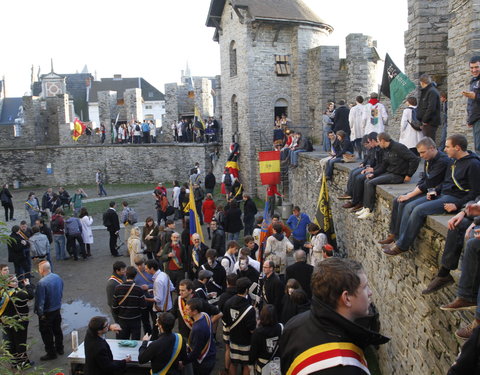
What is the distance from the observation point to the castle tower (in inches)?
843

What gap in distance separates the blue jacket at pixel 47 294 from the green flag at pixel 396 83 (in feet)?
21.9

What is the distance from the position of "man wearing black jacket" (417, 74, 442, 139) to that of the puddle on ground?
731cm

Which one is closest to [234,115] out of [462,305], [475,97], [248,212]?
[248,212]

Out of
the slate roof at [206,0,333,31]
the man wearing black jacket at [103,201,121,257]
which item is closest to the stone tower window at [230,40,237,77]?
the slate roof at [206,0,333,31]

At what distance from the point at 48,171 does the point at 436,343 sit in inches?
1246

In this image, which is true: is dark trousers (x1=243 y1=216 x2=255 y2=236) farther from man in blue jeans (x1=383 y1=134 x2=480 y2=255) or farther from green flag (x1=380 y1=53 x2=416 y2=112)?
man in blue jeans (x1=383 y1=134 x2=480 y2=255)

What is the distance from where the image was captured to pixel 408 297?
18.7 feet

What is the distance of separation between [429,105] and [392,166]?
157 cm

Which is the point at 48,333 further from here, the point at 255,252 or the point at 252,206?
the point at 252,206

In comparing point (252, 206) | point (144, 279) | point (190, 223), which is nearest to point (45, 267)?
point (144, 279)

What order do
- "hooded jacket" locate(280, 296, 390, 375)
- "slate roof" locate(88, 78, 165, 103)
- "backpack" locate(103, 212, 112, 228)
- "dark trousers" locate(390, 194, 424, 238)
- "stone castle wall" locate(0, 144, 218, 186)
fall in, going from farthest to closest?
"slate roof" locate(88, 78, 165, 103)
"stone castle wall" locate(0, 144, 218, 186)
"backpack" locate(103, 212, 112, 228)
"dark trousers" locate(390, 194, 424, 238)
"hooded jacket" locate(280, 296, 390, 375)

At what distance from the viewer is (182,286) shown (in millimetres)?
6359

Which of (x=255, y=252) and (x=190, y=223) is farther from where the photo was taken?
(x=190, y=223)

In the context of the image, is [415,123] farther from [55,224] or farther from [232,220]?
[55,224]
